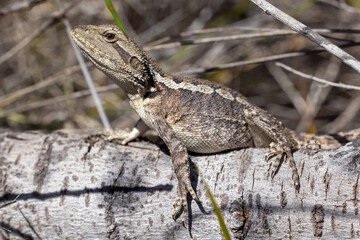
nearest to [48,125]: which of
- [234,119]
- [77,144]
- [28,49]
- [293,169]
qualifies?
[28,49]

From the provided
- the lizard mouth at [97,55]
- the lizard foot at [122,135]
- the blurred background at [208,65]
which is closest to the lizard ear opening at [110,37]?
the lizard mouth at [97,55]

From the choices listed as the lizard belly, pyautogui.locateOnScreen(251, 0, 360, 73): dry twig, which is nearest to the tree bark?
the lizard belly

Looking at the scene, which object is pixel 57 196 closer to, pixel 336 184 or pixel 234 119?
pixel 234 119

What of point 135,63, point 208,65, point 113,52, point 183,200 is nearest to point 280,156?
point 183,200

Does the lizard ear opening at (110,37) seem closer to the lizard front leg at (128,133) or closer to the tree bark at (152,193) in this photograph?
the lizard front leg at (128,133)

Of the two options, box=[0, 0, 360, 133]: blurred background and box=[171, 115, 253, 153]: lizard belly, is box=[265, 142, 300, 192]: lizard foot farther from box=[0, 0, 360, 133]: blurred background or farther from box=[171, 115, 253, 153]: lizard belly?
box=[0, 0, 360, 133]: blurred background

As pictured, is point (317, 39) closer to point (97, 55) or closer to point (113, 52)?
point (113, 52)
